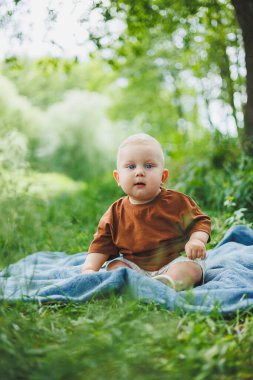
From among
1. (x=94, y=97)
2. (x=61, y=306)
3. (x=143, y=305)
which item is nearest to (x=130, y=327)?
(x=143, y=305)

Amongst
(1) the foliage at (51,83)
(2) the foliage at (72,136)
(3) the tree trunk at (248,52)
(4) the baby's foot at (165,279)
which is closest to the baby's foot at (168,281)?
(4) the baby's foot at (165,279)

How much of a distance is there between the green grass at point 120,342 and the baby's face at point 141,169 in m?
0.64

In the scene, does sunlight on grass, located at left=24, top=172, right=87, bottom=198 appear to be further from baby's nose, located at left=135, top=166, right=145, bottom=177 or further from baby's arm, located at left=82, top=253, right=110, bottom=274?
baby's nose, located at left=135, top=166, right=145, bottom=177

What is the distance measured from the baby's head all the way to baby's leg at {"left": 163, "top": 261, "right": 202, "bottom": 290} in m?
0.42

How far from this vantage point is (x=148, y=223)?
2488 millimetres

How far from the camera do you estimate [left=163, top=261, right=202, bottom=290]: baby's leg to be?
2305mm

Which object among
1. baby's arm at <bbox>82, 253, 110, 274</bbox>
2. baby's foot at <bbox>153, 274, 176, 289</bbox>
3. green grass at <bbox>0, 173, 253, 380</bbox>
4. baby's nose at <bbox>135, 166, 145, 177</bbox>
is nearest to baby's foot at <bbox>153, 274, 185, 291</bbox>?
baby's foot at <bbox>153, 274, 176, 289</bbox>

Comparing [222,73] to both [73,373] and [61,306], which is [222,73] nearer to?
[61,306]

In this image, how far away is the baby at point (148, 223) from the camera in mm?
2463

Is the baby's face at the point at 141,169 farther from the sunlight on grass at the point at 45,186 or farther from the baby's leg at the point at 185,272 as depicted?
the sunlight on grass at the point at 45,186

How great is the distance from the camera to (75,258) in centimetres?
332

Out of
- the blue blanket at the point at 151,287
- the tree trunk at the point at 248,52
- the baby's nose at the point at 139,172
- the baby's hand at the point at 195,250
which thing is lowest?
the blue blanket at the point at 151,287

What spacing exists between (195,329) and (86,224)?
2.79m

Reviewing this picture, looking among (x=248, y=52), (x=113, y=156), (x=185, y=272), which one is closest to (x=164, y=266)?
(x=185, y=272)
